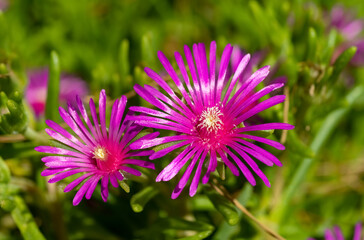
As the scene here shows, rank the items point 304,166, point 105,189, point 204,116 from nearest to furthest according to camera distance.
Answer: point 105,189
point 204,116
point 304,166

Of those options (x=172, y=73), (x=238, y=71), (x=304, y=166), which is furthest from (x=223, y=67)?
(x=304, y=166)

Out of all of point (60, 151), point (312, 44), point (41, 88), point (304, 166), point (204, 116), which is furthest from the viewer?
point (41, 88)

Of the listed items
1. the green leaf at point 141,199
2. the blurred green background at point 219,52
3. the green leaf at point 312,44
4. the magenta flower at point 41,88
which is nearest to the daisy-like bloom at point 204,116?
the green leaf at point 141,199

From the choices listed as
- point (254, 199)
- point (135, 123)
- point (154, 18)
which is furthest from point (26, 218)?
point (154, 18)

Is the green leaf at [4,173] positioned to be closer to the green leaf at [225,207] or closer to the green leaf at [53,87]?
the green leaf at [53,87]

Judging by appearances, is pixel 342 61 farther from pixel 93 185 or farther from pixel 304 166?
pixel 93 185
